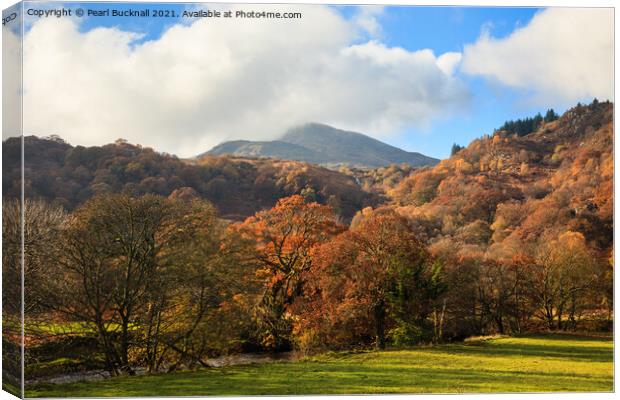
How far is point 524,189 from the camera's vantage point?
1866cm

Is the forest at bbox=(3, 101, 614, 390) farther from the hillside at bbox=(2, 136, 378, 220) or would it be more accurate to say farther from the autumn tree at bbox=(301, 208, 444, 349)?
the hillside at bbox=(2, 136, 378, 220)

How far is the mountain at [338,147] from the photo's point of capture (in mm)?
15070

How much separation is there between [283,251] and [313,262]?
1.68 meters

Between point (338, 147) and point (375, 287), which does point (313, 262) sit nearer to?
point (375, 287)

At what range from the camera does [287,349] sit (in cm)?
1747

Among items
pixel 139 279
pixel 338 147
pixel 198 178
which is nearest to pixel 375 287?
pixel 338 147

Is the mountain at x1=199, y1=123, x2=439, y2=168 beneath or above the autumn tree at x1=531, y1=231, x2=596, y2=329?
above

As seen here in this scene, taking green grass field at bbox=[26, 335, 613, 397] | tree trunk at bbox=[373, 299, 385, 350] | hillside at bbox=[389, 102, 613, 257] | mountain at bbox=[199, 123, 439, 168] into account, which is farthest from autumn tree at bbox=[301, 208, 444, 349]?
mountain at bbox=[199, 123, 439, 168]

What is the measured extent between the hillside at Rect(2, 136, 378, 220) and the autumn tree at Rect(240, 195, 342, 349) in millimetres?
5192

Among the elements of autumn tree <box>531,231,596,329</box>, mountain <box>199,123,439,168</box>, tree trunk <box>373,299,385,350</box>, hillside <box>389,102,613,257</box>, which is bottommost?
tree trunk <box>373,299,385,350</box>

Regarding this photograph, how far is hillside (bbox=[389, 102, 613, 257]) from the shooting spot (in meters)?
14.1

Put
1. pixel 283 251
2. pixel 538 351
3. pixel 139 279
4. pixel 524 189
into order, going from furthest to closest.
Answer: pixel 524 189
pixel 283 251
pixel 538 351
pixel 139 279

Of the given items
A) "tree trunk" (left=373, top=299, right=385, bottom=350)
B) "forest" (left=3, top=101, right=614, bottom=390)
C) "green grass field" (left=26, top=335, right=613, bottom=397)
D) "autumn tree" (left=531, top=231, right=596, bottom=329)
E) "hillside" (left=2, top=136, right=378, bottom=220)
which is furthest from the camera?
"hillside" (left=2, top=136, right=378, bottom=220)

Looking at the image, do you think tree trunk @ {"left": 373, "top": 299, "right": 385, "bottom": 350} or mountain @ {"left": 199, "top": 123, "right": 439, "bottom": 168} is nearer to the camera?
mountain @ {"left": 199, "top": 123, "right": 439, "bottom": 168}
